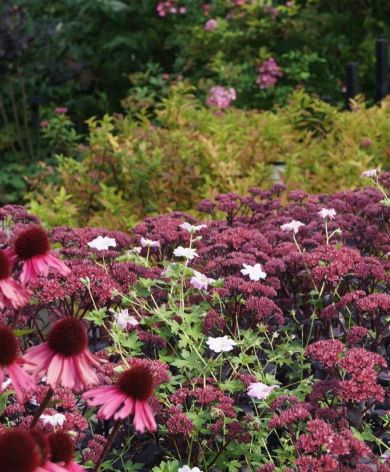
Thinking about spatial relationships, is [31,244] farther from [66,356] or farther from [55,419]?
[55,419]

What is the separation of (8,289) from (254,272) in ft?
3.96

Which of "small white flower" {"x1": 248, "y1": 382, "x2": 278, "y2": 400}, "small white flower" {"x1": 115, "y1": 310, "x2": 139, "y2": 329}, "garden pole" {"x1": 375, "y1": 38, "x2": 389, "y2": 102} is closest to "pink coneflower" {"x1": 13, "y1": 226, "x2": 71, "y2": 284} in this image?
"small white flower" {"x1": 248, "y1": 382, "x2": 278, "y2": 400}

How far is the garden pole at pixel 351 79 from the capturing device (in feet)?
26.9

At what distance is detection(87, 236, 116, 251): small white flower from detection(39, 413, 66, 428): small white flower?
0.88 meters

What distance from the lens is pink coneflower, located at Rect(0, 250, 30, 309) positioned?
143cm

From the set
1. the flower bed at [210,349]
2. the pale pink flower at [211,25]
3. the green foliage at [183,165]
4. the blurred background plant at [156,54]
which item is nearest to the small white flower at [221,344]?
the flower bed at [210,349]

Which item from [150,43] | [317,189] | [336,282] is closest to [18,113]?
[150,43]

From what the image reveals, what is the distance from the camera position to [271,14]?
9000 millimetres

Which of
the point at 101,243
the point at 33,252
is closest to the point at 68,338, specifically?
the point at 33,252

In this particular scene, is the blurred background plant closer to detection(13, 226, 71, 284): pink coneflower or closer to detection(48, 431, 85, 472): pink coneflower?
detection(13, 226, 71, 284): pink coneflower

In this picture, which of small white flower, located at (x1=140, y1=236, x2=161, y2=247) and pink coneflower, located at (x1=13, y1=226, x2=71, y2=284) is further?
small white flower, located at (x1=140, y1=236, x2=161, y2=247)

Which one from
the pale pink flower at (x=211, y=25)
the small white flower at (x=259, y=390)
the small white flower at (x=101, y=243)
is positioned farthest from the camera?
the pale pink flower at (x=211, y=25)

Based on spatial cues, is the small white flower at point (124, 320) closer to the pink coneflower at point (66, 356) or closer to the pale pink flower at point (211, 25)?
the pink coneflower at point (66, 356)

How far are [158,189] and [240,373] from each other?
2857 mm
